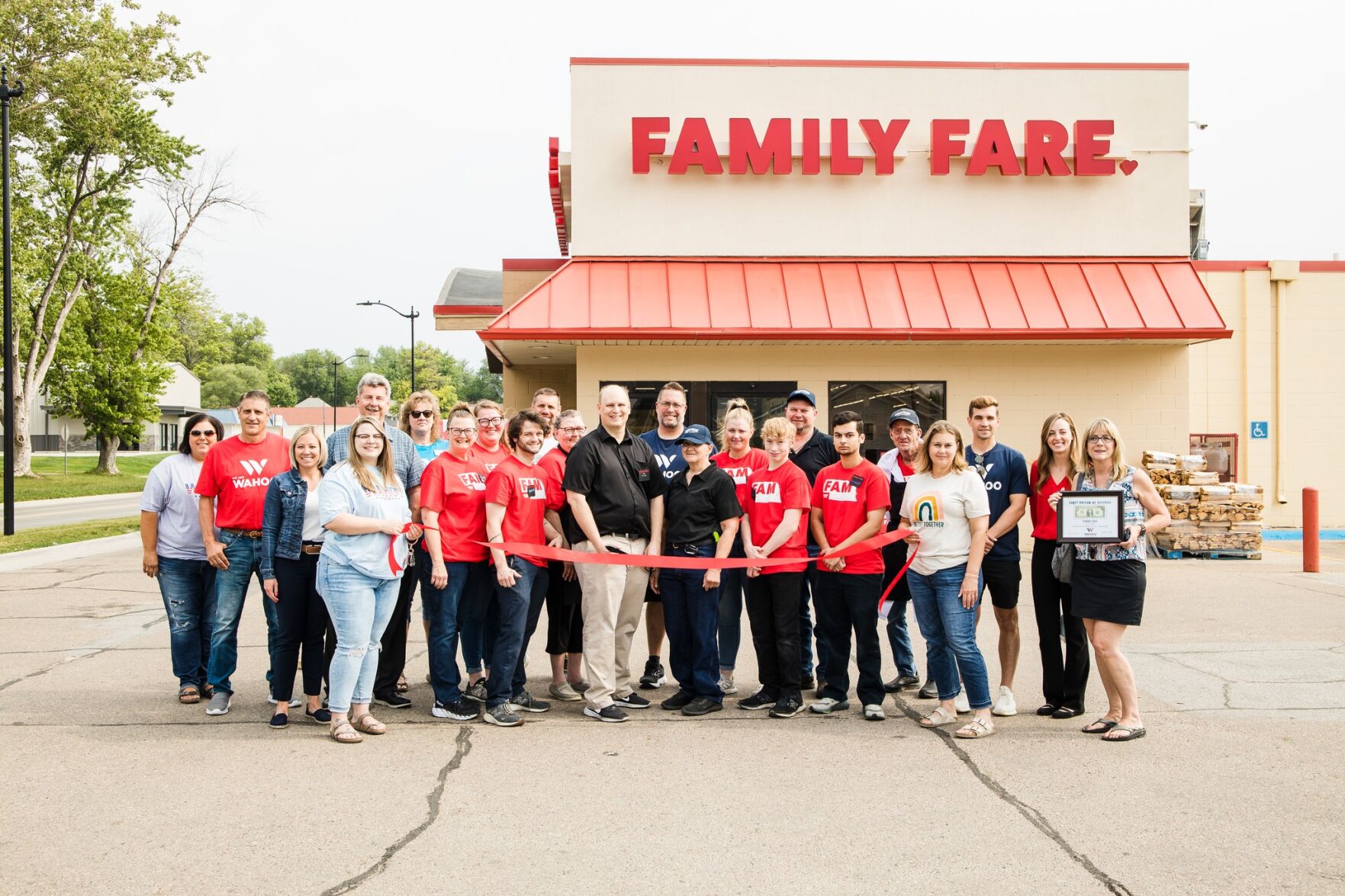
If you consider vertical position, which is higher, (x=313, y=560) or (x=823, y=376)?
(x=823, y=376)

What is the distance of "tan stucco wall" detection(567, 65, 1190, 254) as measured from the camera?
14.9 m

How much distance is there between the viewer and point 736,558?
21.0 ft

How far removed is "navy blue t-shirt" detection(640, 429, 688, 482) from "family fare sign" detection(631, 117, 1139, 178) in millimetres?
8871

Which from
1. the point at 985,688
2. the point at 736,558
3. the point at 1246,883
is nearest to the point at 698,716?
the point at 736,558

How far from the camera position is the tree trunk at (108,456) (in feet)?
142

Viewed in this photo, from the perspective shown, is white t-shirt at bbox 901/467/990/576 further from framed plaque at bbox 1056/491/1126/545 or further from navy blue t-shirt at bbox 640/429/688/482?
navy blue t-shirt at bbox 640/429/688/482

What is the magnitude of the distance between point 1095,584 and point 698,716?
2530 mm

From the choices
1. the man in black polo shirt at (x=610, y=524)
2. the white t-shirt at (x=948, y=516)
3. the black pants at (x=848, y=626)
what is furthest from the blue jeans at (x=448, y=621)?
the white t-shirt at (x=948, y=516)

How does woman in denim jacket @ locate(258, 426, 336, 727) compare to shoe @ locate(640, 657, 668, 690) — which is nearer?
woman in denim jacket @ locate(258, 426, 336, 727)

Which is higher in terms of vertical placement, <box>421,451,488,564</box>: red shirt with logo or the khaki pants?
<box>421,451,488,564</box>: red shirt with logo

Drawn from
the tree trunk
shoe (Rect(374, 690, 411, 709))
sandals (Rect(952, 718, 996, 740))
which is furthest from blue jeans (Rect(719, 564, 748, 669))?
the tree trunk

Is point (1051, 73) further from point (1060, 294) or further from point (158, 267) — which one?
point (158, 267)

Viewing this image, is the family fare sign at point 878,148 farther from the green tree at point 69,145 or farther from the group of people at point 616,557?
the green tree at point 69,145

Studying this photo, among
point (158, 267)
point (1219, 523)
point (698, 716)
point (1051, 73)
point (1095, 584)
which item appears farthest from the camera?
point (158, 267)
